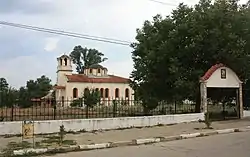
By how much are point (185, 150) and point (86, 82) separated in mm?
56231

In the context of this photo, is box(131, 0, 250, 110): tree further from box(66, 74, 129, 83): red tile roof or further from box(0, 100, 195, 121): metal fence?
box(66, 74, 129, 83): red tile roof

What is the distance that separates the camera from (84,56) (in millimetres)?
95562

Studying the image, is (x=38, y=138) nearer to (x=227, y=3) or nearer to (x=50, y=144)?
(x=50, y=144)

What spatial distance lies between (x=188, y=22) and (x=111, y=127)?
9.18 metres

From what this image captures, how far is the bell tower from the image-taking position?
67250 mm

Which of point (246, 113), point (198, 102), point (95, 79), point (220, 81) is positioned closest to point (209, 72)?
point (220, 81)

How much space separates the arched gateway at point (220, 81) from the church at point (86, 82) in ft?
136

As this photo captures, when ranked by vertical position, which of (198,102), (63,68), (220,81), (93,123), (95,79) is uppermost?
(63,68)

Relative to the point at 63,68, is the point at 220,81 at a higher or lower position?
lower

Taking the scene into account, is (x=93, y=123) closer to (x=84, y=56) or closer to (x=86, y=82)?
(x=86, y=82)

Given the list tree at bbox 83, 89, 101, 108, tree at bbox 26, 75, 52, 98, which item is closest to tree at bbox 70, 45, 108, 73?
tree at bbox 26, 75, 52, 98

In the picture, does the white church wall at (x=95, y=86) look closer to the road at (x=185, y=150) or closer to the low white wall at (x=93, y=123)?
the low white wall at (x=93, y=123)

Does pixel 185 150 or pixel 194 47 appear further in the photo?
pixel 194 47

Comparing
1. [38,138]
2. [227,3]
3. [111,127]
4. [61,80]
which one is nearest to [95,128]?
[111,127]
